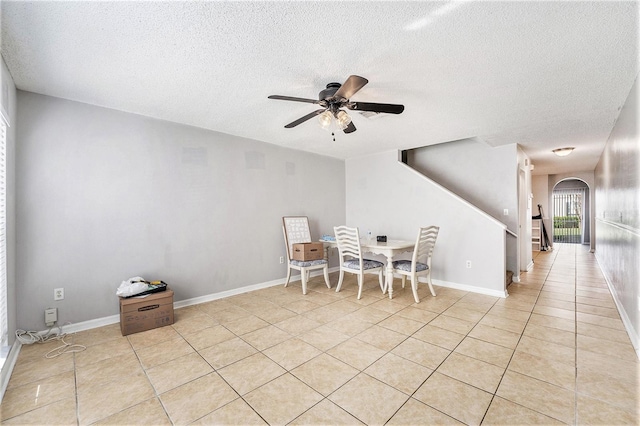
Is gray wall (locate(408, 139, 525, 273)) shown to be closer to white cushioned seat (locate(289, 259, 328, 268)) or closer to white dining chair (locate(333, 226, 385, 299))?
white dining chair (locate(333, 226, 385, 299))

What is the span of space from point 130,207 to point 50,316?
48.6 inches

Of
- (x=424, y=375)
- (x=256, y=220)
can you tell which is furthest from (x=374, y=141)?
(x=424, y=375)

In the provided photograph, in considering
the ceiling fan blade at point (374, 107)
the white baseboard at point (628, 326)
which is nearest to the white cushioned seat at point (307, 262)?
the ceiling fan blade at point (374, 107)

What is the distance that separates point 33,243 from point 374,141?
423cm

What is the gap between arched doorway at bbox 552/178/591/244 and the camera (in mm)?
9891

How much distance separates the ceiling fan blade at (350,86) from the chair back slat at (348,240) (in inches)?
80.0

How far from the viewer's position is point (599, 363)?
2.17 m

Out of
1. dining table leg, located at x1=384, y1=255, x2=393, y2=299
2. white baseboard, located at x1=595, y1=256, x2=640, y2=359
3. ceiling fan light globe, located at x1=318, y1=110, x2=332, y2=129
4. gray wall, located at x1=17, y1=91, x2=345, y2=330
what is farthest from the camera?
dining table leg, located at x1=384, y1=255, x2=393, y2=299

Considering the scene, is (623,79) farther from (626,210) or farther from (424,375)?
(424,375)

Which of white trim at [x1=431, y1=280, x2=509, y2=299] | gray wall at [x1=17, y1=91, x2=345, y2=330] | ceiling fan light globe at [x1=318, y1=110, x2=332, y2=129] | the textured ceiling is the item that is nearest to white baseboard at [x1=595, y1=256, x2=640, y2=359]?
white trim at [x1=431, y1=280, x2=509, y2=299]

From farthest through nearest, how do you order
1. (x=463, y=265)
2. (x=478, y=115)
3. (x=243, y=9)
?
(x=463, y=265)
(x=478, y=115)
(x=243, y=9)

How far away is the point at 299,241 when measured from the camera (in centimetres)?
477

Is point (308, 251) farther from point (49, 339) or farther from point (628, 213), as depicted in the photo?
point (628, 213)

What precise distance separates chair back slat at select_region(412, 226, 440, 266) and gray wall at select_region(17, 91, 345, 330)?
7.16 ft
